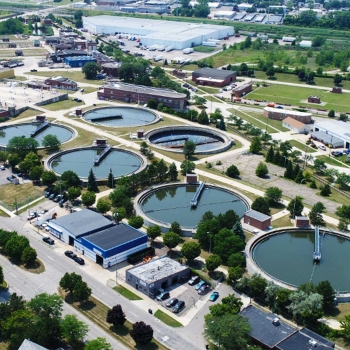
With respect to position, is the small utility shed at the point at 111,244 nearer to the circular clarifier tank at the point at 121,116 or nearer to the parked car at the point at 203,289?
the parked car at the point at 203,289

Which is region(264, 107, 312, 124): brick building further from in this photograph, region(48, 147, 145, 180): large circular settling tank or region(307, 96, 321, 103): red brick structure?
region(48, 147, 145, 180): large circular settling tank

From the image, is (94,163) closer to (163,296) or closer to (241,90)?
(163,296)

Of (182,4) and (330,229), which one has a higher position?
(182,4)

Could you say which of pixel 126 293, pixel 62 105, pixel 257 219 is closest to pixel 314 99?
pixel 62 105

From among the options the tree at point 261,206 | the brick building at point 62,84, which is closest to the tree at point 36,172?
the tree at point 261,206

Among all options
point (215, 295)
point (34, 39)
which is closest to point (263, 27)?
point (34, 39)

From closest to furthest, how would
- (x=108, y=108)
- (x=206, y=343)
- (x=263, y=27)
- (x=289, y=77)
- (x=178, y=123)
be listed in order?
1. (x=206, y=343)
2. (x=178, y=123)
3. (x=108, y=108)
4. (x=289, y=77)
5. (x=263, y=27)

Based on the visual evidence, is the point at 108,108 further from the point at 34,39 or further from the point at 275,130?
the point at 34,39
